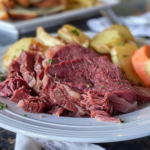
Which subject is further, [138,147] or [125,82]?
[125,82]

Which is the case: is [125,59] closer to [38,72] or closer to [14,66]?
[38,72]

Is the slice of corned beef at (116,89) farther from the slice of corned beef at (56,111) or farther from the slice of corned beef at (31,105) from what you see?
the slice of corned beef at (31,105)

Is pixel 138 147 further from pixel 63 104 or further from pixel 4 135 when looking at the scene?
pixel 4 135

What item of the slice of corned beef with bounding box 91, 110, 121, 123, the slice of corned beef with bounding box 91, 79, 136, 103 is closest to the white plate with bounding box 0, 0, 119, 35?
the slice of corned beef with bounding box 91, 79, 136, 103

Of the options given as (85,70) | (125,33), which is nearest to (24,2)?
(125,33)

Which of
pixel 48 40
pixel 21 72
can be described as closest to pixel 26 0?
pixel 48 40

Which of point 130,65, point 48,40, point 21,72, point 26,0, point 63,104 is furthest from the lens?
point 26,0
